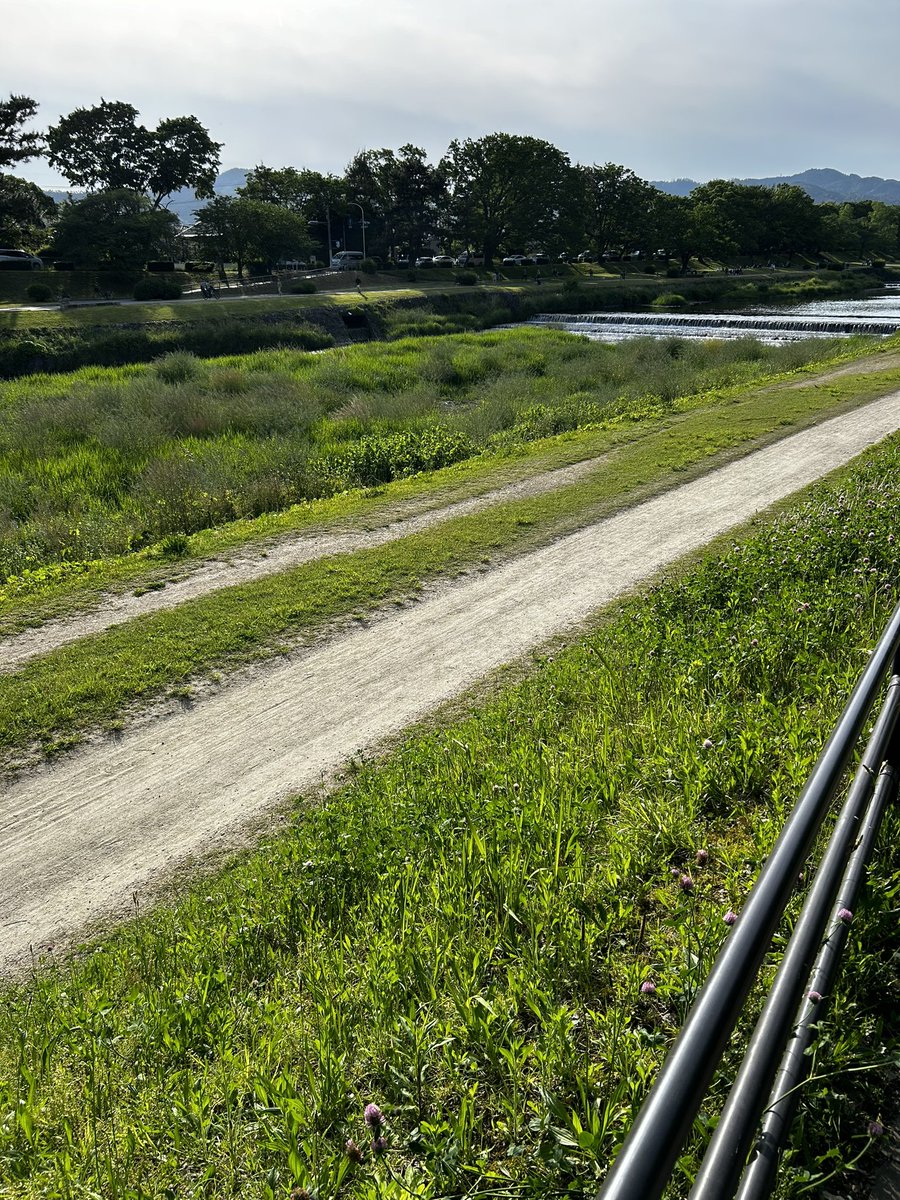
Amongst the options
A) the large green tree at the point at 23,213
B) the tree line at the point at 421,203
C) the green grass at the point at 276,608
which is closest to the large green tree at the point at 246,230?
the tree line at the point at 421,203

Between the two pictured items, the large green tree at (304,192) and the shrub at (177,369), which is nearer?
the shrub at (177,369)

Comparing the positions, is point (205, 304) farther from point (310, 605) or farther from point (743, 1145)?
point (743, 1145)

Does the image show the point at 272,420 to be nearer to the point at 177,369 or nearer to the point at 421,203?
the point at 177,369

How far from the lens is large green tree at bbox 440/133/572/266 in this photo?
83438 millimetres

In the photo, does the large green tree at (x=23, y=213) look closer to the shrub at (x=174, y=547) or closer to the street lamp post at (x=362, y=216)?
the street lamp post at (x=362, y=216)

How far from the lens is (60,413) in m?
20.5

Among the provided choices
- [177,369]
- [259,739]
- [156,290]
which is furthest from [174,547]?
[156,290]

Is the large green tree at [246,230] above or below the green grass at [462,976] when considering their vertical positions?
above

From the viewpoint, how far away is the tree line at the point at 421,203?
210 ft

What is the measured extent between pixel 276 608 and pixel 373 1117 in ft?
23.3

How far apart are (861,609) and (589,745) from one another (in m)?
2.68

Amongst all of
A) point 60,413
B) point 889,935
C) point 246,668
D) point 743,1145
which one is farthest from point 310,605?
point 60,413

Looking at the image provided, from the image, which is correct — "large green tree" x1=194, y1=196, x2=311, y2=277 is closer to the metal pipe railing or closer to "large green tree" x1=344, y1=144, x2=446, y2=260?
"large green tree" x1=344, y1=144, x2=446, y2=260

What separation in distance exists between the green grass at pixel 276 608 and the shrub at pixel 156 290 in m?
46.1
